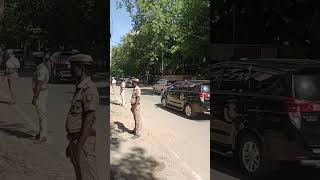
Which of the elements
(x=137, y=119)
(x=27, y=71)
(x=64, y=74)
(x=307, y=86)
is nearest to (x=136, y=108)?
(x=137, y=119)

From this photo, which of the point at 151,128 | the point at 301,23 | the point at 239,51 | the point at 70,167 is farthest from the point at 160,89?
the point at 301,23

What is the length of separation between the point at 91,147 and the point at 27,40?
154 cm

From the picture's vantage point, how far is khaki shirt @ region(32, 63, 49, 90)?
626 cm

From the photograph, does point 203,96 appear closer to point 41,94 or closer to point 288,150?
point 288,150

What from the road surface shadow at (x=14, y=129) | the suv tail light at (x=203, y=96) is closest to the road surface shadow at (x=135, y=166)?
the suv tail light at (x=203, y=96)

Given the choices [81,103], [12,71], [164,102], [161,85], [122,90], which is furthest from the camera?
[161,85]

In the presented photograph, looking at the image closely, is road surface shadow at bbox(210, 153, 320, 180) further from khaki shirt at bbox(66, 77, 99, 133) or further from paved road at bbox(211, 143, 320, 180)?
khaki shirt at bbox(66, 77, 99, 133)

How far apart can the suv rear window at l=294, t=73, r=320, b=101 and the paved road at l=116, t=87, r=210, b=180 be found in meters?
1.23

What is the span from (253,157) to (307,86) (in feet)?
3.70

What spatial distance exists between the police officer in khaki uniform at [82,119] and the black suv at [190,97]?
1125mm

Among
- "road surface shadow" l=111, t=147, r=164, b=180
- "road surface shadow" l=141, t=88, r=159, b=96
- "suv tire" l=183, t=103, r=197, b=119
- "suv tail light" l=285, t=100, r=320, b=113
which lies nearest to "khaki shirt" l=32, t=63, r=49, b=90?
"road surface shadow" l=141, t=88, r=159, b=96

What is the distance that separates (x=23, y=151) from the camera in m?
6.29

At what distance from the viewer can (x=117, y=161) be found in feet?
22.2

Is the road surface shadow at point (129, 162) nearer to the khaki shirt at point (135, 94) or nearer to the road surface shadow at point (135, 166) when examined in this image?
the road surface shadow at point (135, 166)
